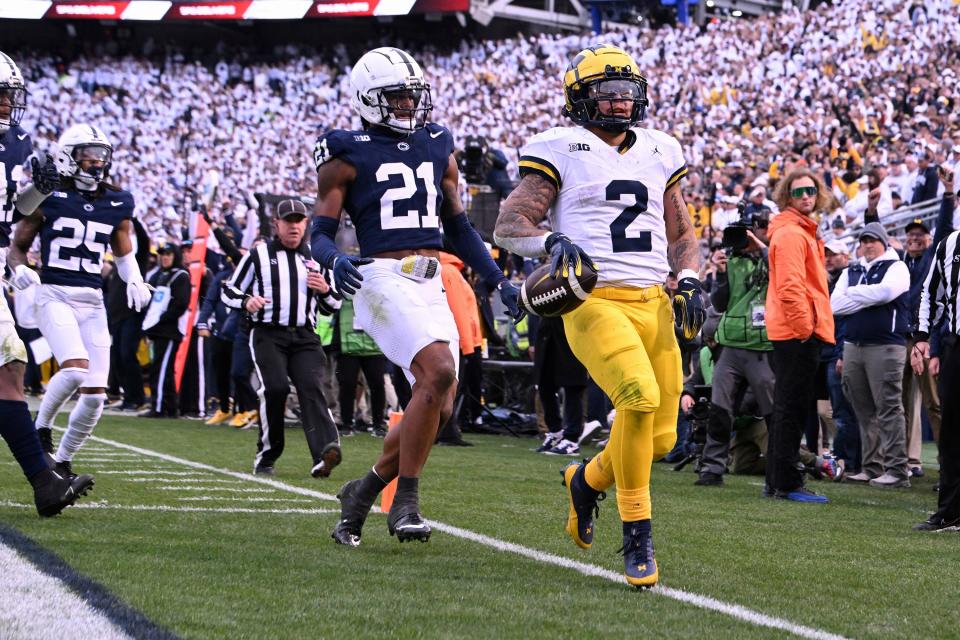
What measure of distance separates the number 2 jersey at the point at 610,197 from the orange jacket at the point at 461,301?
569cm

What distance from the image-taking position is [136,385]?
16.2 meters

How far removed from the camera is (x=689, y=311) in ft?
15.4

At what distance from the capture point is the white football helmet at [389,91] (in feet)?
17.5

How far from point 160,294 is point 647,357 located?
36.9 ft

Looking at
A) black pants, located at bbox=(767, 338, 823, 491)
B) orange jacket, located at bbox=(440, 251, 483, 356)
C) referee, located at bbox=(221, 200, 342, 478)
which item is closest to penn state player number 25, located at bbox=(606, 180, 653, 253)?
black pants, located at bbox=(767, 338, 823, 491)

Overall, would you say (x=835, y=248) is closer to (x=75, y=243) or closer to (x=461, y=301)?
(x=461, y=301)

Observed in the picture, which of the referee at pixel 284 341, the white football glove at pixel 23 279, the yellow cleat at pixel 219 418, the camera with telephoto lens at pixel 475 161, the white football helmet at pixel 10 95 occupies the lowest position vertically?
the yellow cleat at pixel 219 418

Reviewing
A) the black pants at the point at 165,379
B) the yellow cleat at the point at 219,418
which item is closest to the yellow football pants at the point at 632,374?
the yellow cleat at the point at 219,418

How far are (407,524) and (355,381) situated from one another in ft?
28.2

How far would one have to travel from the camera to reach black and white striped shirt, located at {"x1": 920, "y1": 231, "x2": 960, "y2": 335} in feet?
20.5

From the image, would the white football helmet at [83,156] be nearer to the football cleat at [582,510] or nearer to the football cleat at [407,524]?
the football cleat at [407,524]

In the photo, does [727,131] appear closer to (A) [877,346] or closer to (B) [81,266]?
(A) [877,346]

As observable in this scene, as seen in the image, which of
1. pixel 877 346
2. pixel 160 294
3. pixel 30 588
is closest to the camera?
pixel 30 588

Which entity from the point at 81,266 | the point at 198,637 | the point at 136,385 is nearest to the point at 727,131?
the point at 136,385
